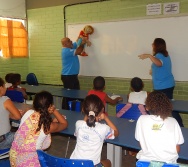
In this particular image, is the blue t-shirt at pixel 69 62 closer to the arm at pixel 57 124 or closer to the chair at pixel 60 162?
the arm at pixel 57 124

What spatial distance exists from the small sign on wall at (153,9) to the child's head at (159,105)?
9.80ft

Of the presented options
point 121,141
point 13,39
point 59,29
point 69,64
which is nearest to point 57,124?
point 121,141

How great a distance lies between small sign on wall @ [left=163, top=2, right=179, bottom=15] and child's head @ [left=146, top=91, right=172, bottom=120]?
289 centimetres

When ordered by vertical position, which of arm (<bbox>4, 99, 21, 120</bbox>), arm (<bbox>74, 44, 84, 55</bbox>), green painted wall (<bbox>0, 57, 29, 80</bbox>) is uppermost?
arm (<bbox>74, 44, 84, 55</bbox>)

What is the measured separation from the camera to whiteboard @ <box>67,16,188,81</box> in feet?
15.3

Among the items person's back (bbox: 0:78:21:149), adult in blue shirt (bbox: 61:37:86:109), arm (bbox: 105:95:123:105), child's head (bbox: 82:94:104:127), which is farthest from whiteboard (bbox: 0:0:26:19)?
child's head (bbox: 82:94:104:127)

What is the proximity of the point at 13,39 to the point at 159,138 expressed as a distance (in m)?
5.16

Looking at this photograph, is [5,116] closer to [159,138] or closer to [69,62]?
[159,138]

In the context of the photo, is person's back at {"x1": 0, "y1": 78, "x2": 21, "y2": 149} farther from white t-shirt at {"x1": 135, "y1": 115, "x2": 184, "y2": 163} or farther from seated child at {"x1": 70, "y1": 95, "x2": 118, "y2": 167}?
white t-shirt at {"x1": 135, "y1": 115, "x2": 184, "y2": 163}

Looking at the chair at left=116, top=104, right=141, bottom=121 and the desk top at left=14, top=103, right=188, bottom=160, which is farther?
the chair at left=116, top=104, right=141, bottom=121

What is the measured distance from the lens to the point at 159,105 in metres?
2.08

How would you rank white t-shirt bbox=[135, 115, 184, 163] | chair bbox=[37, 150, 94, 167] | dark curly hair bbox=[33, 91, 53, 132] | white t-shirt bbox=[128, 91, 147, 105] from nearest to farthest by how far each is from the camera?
1. chair bbox=[37, 150, 94, 167]
2. white t-shirt bbox=[135, 115, 184, 163]
3. dark curly hair bbox=[33, 91, 53, 132]
4. white t-shirt bbox=[128, 91, 147, 105]

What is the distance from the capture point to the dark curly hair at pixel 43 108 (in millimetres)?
2242

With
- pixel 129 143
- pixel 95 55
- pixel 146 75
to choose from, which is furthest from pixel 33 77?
pixel 129 143
